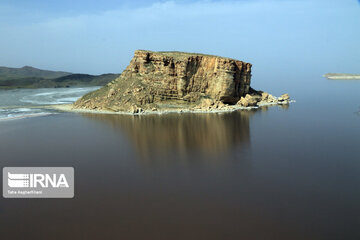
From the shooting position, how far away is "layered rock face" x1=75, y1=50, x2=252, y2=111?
36031 mm

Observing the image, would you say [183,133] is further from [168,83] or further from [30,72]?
[30,72]

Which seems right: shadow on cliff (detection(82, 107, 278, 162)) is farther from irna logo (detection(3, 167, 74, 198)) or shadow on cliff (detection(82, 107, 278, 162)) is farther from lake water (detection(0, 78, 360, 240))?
irna logo (detection(3, 167, 74, 198))

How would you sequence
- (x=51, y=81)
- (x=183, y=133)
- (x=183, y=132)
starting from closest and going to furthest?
(x=183, y=133), (x=183, y=132), (x=51, y=81)

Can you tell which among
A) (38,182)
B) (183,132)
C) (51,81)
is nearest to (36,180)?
(38,182)

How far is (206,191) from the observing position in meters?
12.0

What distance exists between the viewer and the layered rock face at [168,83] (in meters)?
36.0

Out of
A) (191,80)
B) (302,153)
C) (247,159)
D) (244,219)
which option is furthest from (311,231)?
(191,80)

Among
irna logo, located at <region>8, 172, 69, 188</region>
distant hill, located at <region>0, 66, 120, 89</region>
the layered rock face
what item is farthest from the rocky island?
distant hill, located at <region>0, 66, 120, 89</region>

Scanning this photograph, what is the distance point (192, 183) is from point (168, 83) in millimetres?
24675

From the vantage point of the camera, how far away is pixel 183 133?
23.0 meters

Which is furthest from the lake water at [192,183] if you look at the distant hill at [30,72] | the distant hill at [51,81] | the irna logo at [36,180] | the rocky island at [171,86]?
the distant hill at [30,72]

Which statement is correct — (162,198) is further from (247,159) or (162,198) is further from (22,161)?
(22,161)

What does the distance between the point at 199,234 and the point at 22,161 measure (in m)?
11.6

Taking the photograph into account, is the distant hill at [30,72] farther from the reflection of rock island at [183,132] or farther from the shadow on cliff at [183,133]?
the reflection of rock island at [183,132]
